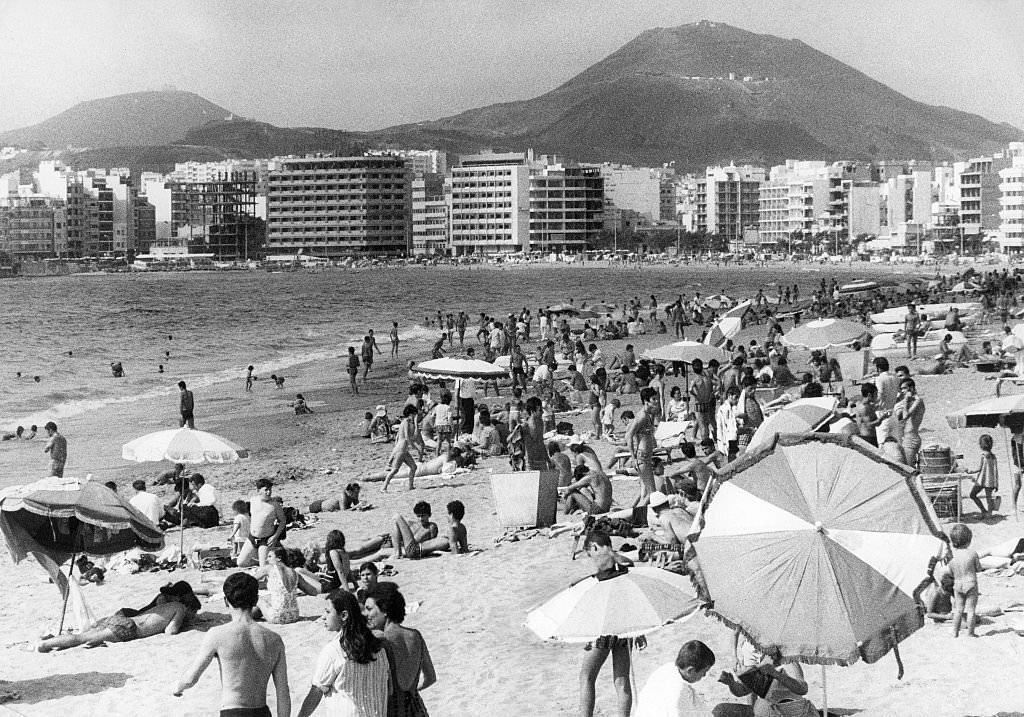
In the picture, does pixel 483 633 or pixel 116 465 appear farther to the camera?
pixel 116 465

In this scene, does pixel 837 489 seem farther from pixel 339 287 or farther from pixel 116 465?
pixel 339 287

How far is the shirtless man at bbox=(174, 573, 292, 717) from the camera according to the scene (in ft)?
19.4

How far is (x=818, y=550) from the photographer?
233 inches

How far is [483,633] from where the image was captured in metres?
9.73

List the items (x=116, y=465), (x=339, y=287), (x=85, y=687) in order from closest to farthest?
(x=85, y=687)
(x=116, y=465)
(x=339, y=287)

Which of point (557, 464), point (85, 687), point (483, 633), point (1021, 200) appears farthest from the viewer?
point (1021, 200)

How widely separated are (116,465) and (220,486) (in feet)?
11.3

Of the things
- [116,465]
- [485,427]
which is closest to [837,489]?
[485,427]

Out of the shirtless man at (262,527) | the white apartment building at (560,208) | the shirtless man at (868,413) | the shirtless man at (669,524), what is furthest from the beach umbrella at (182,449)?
the white apartment building at (560,208)

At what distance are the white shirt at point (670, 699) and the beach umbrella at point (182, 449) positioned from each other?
8174 millimetres

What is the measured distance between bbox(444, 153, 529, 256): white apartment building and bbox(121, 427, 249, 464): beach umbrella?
15311 cm

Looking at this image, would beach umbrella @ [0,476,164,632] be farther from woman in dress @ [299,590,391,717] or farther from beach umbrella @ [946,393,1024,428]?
beach umbrella @ [946,393,1024,428]

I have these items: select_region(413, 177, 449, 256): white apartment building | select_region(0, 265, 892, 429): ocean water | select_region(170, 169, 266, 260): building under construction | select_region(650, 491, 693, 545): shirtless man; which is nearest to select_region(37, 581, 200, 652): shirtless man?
select_region(650, 491, 693, 545): shirtless man

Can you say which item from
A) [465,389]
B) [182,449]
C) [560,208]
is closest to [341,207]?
[560,208]
